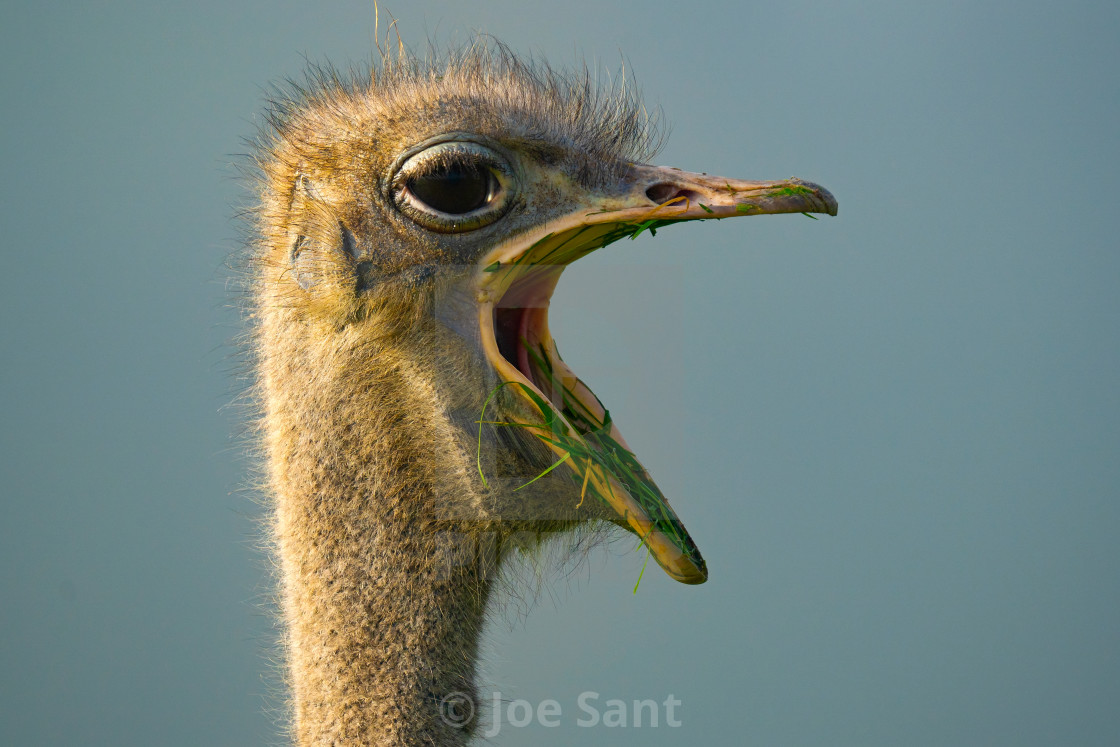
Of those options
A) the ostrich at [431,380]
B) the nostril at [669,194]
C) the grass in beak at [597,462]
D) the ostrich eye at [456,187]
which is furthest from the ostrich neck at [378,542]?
the nostril at [669,194]

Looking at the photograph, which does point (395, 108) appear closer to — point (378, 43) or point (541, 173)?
point (541, 173)

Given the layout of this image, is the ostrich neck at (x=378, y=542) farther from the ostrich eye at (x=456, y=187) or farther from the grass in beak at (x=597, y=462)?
the ostrich eye at (x=456, y=187)

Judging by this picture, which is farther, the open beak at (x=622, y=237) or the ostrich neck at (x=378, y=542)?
the ostrich neck at (x=378, y=542)

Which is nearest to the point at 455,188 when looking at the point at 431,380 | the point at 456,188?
the point at 456,188

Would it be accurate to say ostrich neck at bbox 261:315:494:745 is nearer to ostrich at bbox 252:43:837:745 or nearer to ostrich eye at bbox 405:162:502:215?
ostrich at bbox 252:43:837:745

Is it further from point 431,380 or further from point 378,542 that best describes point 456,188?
point 378,542

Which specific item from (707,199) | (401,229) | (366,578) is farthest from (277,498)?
(707,199)
